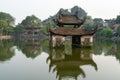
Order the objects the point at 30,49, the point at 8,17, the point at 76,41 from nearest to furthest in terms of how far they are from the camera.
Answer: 1. the point at 30,49
2. the point at 76,41
3. the point at 8,17

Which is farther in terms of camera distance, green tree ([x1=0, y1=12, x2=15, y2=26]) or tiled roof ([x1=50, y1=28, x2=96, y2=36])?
green tree ([x1=0, y1=12, x2=15, y2=26])

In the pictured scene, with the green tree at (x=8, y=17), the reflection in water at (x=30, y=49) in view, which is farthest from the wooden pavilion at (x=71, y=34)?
the green tree at (x=8, y=17)

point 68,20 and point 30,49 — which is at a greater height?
point 68,20

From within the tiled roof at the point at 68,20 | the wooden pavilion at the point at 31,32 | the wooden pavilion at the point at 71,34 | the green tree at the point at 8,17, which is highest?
the green tree at the point at 8,17

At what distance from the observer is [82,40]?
36.2 metres

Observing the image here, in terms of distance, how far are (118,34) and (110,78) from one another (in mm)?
56257

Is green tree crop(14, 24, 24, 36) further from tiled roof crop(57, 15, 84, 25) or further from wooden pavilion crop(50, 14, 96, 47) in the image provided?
wooden pavilion crop(50, 14, 96, 47)

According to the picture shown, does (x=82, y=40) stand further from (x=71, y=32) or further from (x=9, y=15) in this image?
(x=9, y=15)

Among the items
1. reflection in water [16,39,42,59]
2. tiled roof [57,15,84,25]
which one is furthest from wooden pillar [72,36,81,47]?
reflection in water [16,39,42,59]

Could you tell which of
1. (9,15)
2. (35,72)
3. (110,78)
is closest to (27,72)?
(35,72)

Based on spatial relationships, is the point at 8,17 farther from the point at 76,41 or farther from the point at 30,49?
the point at 30,49

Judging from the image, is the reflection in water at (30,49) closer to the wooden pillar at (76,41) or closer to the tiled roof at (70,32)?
the tiled roof at (70,32)

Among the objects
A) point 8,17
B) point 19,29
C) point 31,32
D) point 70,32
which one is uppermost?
point 8,17

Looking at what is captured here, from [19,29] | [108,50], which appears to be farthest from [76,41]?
[19,29]
